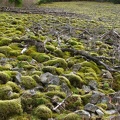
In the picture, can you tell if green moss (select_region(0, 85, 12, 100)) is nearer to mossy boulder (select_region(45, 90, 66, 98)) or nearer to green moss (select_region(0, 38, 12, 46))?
mossy boulder (select_region(45, 90, 66, 98))

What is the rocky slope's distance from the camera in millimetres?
5723

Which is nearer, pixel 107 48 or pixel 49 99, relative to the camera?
pixel 49 99

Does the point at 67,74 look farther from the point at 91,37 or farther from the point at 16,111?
the point at 91,37

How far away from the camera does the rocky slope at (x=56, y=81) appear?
572cm

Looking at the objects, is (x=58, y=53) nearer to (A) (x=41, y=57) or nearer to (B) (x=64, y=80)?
(A) (x=41, y=57)

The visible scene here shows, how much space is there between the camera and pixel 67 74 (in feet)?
25.3

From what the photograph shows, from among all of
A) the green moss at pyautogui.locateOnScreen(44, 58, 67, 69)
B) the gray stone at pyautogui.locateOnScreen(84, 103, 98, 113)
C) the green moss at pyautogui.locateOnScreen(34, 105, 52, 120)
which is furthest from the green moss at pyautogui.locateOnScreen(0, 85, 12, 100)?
the green moss at pyautogui.locateOnScreen(44, 58, 67, 69)

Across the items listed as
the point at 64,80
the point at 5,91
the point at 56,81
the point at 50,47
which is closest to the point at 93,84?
the point at 64,80

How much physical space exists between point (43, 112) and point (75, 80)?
2.05m

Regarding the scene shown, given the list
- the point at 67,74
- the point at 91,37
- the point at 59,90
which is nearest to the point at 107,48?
the point at 91,37

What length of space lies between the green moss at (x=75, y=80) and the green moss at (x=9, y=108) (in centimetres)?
214

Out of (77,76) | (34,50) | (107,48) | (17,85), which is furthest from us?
(107,48)

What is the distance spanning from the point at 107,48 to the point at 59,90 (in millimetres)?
5339

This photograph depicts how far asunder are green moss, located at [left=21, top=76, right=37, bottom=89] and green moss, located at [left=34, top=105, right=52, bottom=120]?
1.09m
